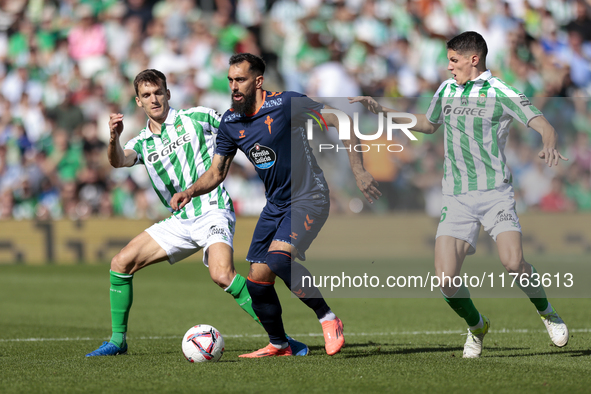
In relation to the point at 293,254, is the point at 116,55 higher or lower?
higher

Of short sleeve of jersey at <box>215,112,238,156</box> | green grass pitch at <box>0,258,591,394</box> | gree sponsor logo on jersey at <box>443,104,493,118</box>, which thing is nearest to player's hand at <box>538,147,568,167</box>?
gree sponsor logo on jersey at <box>443,104,493,118</box>

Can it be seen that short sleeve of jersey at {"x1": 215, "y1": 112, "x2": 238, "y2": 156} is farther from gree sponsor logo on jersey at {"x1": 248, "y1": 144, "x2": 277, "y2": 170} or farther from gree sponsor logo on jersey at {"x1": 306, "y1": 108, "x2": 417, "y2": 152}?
gree sponsor logo on jersey at {"x1": 306, "y1": 108, "x2": 417, "y2": 152}

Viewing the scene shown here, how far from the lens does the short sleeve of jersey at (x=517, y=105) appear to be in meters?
5.31

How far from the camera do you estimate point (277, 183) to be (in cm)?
563

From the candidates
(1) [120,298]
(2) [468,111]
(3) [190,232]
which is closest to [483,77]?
(2) [468,111]

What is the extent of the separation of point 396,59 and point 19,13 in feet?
31.2

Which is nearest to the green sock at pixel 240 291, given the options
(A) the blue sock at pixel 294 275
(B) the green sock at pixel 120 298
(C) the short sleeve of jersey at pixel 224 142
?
(A) the blue sock at pixel 294 275

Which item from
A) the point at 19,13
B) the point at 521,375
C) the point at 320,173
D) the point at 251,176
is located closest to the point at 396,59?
the point at 251,176

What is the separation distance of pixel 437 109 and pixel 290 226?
1.43 metres

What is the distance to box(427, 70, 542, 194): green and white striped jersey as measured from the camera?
18.1 feet

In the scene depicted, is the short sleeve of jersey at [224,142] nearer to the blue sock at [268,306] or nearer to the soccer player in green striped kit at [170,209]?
the soccer player in green striped kit at [170,209]

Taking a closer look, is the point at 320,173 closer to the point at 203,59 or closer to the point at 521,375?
the point at 521,375

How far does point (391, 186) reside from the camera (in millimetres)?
10070

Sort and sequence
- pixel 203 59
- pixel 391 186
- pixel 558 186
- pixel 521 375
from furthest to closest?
pixel 203 59
pixel 558 186
pixel 391 186
pixel 521 375
